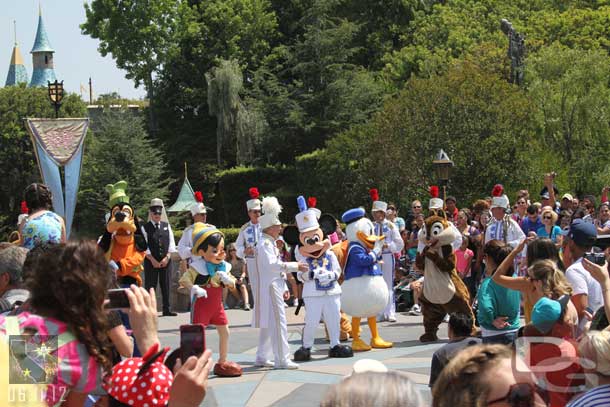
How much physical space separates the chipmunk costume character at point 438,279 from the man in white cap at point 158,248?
194 inches

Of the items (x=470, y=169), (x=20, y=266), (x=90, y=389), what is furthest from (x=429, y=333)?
(x=470, y=169)

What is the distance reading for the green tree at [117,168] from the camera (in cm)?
4916

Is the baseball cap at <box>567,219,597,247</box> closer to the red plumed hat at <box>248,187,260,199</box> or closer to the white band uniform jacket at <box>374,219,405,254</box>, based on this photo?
the red plumed hat at <box>248,187,260,199</box>

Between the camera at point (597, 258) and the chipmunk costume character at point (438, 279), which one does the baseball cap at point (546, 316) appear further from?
the chipmunk costume character at point (438, 279)

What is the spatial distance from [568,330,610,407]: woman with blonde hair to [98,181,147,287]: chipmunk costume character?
774 centimetres

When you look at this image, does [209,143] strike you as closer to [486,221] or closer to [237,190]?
[237,190]

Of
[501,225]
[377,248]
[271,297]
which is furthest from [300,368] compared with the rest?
[501,225]

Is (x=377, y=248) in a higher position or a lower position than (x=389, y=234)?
lower

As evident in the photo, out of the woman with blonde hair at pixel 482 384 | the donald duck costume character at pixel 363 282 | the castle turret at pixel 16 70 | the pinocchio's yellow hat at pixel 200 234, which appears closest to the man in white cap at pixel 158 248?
the donald duck costume character at pixel 363 282

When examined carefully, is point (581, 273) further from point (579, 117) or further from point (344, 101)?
point (344, 101)

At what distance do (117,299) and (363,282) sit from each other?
848 centimetres

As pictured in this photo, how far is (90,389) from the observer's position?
12.2ft

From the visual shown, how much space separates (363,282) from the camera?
12.3 m

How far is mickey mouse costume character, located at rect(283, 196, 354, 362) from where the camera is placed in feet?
38.2
